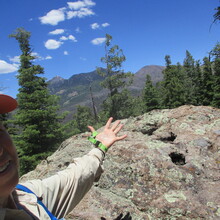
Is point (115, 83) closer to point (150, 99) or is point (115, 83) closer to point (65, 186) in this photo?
point (150, 99)

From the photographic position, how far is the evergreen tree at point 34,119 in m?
16.4

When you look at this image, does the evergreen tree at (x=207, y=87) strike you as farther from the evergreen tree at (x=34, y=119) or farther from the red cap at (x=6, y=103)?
the red cap at (x=6, y=103)

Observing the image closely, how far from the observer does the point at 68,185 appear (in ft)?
6.68

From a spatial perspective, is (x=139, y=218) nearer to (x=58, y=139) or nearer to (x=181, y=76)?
(x=58, y=139)

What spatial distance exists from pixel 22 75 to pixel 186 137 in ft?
56.7

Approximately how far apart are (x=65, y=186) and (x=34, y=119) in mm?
16233

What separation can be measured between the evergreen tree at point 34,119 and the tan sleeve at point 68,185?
14.8 m

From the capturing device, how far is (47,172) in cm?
404

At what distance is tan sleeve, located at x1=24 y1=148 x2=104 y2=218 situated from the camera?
1894 mm

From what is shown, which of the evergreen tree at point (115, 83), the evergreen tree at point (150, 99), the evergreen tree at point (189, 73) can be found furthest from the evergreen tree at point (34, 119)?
the evergreen tree at point (189, 73)

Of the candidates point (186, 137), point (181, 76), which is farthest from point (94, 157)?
point (181, 76)

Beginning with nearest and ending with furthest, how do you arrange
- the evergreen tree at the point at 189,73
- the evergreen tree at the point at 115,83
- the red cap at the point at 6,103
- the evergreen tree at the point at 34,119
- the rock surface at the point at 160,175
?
the red cap at the point at 6,103, the rock surface at the point at 160,175, the evergreen tree at the point at 34,119, the evergreen tree at the point at 115,83, the evergreen tree at the point at 189,73

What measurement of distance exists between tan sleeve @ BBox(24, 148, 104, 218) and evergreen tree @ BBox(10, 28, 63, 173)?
1479 cm

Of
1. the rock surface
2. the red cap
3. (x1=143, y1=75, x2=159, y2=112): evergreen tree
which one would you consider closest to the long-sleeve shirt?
the red cap
